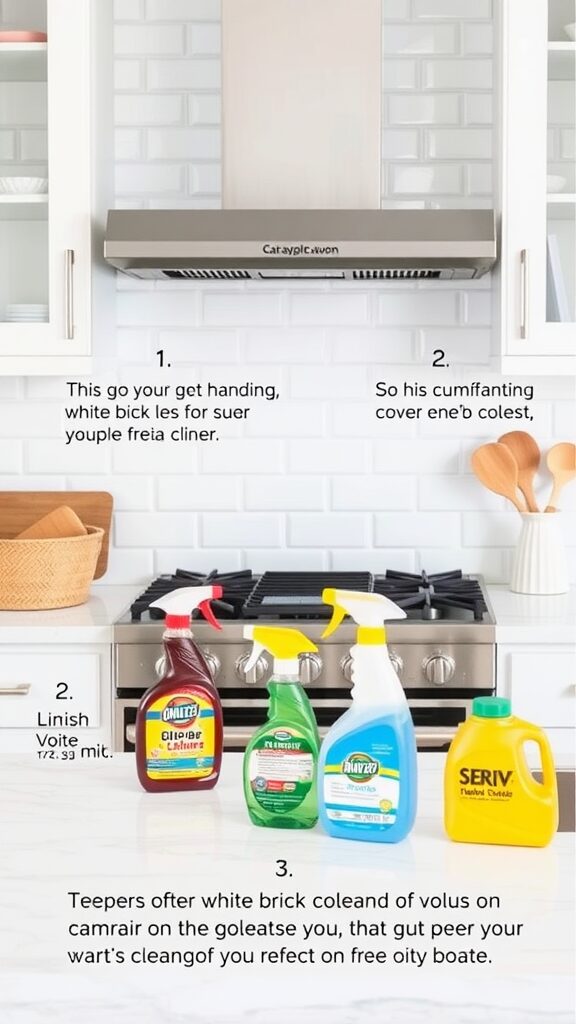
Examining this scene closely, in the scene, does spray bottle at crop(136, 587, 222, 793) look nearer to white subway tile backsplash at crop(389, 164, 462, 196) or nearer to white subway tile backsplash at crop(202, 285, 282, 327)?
white subway tile backsplash at crop(202, 285, 282, 327)

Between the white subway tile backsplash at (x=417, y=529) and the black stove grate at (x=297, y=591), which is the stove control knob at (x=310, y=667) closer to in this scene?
the black stove grate at (x=297, y=591)

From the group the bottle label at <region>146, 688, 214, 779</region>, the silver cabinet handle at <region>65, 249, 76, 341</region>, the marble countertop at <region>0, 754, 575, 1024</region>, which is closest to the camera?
the marble countertop at <region>0, 754, 575, 1024</region>

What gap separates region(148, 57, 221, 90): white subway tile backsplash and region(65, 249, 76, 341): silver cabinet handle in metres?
0.64

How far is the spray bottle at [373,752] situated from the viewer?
134 cm

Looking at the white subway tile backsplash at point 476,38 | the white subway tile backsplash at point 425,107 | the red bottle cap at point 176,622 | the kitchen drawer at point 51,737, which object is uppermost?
the white subway tile backsplash at point 476,38

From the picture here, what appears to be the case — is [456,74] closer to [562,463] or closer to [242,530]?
[562,463]

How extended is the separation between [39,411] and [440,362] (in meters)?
1.10

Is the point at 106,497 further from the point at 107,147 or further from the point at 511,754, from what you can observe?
the point at 511,754

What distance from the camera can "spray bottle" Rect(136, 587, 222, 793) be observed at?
1.51 metres

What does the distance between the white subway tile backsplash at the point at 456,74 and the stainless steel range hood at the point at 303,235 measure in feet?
2.07

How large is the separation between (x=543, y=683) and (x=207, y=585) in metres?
0.78

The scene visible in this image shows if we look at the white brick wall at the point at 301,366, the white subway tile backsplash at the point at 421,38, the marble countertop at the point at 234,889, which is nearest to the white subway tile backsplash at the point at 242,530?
the white brick wall at the point at 301,366

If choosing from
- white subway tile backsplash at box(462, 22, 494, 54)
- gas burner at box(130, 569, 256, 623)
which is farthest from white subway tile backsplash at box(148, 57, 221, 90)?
gas burner at box(130, 569, 256, 623)

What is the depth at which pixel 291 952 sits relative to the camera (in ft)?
3.68
